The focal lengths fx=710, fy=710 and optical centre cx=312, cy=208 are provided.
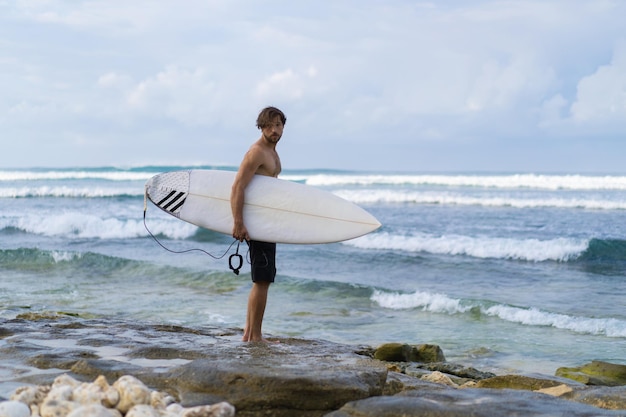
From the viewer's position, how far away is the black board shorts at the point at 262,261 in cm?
526

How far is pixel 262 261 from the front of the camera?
531cm

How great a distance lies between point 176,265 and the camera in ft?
42.3

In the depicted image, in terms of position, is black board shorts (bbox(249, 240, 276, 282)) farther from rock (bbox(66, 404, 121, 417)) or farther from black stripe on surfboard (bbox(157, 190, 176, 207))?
rock (bbox(66, 404, 121, 417))

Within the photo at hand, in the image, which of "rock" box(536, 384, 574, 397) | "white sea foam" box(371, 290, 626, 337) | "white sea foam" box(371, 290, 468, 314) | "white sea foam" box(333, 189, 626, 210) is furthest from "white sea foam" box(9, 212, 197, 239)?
"rock" box(536, 384, 574, 397)

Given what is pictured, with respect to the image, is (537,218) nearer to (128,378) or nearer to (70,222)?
(70,222)

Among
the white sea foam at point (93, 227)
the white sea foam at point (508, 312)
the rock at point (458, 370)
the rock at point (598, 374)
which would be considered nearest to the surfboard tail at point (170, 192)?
the rock at point (458, 370)

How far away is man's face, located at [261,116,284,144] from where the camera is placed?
525 cm

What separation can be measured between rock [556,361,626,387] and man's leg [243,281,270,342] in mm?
2473

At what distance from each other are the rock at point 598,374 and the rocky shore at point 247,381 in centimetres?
1

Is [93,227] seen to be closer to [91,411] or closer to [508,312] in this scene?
[508,312]

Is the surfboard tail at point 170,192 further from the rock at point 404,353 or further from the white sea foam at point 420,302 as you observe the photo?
the white sea foam at point 420,302

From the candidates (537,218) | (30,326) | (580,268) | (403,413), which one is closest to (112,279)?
(30,326)

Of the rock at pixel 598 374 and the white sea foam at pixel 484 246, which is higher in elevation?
the white sea foam at pixel 484 246

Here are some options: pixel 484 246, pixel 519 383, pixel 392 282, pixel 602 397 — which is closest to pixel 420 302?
pixel 392 282
